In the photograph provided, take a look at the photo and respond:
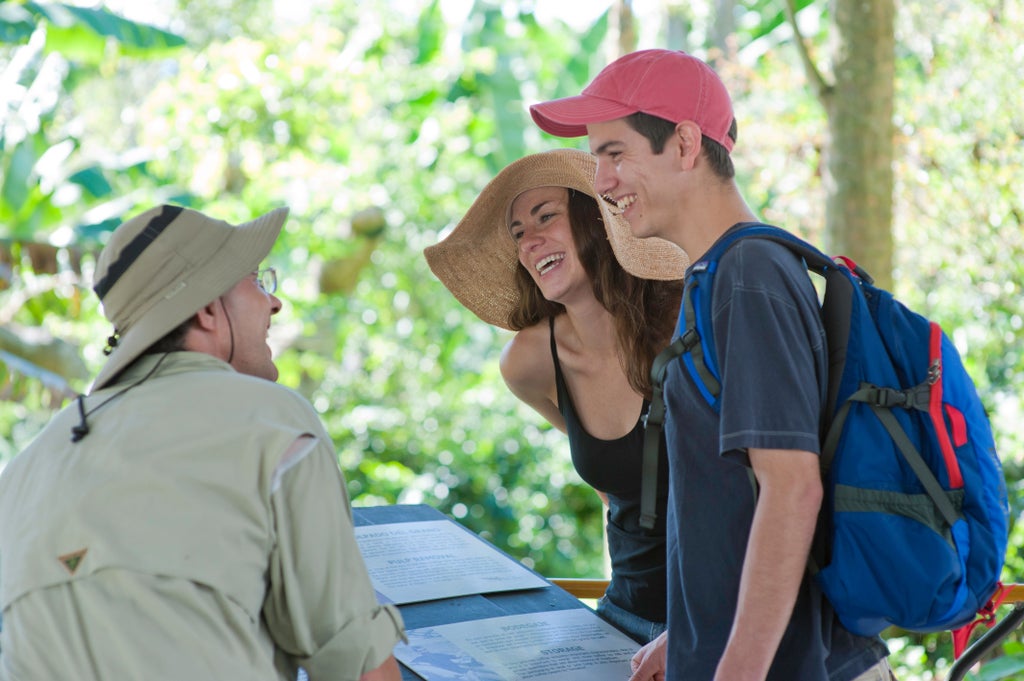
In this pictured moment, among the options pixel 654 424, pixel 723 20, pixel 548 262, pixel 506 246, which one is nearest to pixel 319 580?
pixel 654 424

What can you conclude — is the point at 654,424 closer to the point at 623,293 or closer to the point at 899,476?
the point at 899,476

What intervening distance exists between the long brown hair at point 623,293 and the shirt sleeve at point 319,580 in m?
1.09

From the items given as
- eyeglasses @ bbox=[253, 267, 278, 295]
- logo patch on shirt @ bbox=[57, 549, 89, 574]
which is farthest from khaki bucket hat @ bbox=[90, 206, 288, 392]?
logo patch on shirt @ bbox=[57, 549, 89, 574]

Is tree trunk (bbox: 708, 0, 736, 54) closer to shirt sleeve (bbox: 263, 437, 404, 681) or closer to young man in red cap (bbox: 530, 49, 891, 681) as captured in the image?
young man in red cap (bbox: 530, 49, 891, 681)

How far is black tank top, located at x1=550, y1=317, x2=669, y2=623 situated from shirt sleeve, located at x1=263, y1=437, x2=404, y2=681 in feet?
2.81

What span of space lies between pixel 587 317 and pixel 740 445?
45.7 inches

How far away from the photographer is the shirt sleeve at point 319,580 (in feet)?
4.63

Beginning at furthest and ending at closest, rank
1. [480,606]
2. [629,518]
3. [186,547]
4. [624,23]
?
[624,23]
[629,518]
[480,606]
[186,547]

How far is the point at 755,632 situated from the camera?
4.66 ft

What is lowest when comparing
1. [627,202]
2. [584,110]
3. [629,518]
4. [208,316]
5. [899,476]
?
[629,518]

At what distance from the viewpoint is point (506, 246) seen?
9.18 ft

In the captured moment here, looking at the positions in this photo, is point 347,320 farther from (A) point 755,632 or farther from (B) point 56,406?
(A) point 755,632

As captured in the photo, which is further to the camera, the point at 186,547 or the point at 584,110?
the point at 584,110

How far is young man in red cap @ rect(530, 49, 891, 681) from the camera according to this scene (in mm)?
1412
